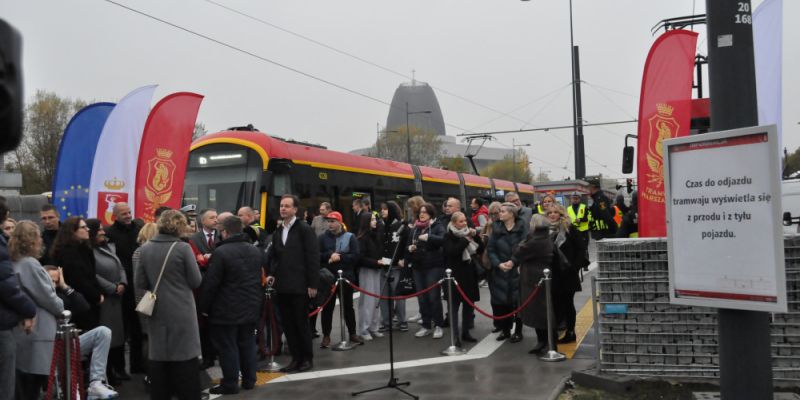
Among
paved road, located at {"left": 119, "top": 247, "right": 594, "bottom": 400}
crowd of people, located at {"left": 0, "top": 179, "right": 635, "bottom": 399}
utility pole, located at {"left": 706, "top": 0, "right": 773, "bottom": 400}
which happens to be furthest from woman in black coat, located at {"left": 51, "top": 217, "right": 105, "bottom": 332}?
utility pole, located at {"left": 706, "top": 0, "right": 773, "bottom": 400}

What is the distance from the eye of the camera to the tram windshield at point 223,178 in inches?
537

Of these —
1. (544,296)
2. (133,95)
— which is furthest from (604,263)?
(133,95)

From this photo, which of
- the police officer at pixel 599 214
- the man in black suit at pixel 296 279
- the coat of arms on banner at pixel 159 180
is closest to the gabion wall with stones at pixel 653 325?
the man in black suit at pixel 296 279

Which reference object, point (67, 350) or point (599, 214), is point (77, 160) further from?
point (599, 214)

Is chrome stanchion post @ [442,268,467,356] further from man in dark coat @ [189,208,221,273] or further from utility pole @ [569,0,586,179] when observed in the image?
utility pole @ [569,0,586,179]

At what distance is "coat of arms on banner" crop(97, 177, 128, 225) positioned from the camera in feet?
33.8

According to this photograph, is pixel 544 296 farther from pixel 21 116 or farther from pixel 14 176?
pixel 14 176

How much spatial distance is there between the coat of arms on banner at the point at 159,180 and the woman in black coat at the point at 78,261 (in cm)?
358

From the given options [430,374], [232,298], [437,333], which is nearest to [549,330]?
[430,374]

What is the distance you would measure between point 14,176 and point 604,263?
1890 centimetres

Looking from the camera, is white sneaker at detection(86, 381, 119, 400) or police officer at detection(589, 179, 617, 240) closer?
white sneaker at detection(86, 381, 119, 400)

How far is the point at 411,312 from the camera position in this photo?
477 inches

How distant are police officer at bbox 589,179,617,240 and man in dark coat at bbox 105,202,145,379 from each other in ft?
25.2

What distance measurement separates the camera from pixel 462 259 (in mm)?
9203
